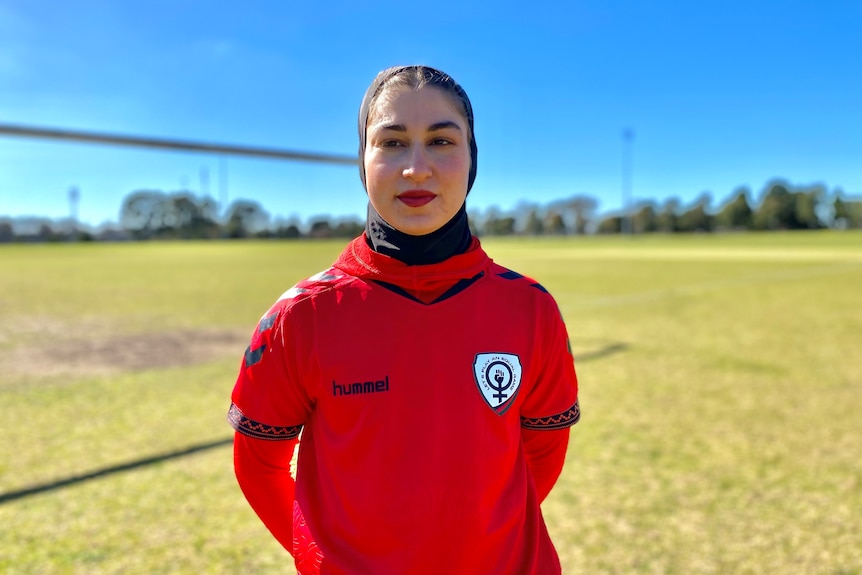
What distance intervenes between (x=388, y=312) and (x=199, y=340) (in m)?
7.53

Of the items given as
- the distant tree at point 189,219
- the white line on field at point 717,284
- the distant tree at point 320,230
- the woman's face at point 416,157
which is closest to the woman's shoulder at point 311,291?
the woman's face at point 416,157

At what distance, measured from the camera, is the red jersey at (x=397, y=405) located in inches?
45.7

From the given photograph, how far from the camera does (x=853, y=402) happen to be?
4.98m

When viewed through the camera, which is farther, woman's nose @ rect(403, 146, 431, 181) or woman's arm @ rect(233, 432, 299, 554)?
woman's arm @ rect(233, 432, 299, 554)

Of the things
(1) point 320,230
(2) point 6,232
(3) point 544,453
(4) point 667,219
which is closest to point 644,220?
(4) point 667,219

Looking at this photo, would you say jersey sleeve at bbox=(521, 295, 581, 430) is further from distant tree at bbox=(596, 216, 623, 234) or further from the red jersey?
distant tree at bbox=(596, 216, 623, 234)

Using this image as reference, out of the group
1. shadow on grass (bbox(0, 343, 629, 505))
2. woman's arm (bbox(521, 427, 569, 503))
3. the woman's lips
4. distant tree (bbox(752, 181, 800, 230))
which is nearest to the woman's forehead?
the woman's lips

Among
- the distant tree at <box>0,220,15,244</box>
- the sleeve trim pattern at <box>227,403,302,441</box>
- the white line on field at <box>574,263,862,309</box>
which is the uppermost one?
the distant tree at <box>0,220,15,244</box>

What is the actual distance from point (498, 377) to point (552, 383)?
0.61 feet

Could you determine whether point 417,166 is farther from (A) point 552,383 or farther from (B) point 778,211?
(B) point 778,211

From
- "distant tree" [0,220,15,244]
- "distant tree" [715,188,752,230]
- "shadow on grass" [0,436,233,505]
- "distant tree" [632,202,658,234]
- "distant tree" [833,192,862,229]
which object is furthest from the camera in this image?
"distant tree" [632,202,658,234]

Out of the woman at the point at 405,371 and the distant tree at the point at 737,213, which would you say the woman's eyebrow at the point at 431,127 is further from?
the distant tree at the point at 737,213

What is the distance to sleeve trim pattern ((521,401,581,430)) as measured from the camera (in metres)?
1.37

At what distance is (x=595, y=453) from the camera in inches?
154
